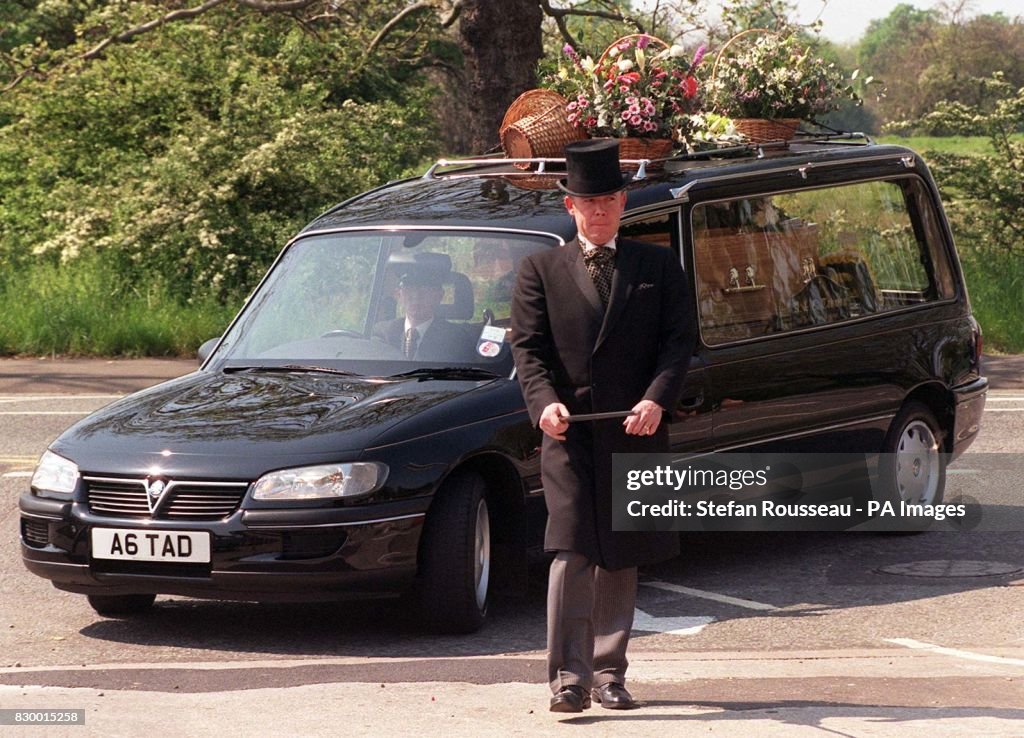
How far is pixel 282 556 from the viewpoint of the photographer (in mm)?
6668

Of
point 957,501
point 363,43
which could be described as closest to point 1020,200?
point 363,43

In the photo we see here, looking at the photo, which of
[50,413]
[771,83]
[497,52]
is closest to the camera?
[771,83]

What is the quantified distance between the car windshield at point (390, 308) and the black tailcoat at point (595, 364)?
172 centimetres

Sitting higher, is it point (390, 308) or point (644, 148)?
point (644, 148)

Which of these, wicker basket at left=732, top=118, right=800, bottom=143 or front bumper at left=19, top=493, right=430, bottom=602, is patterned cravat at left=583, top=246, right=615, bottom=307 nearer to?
front bumper at left=19, top=493, right=430, bottom=602

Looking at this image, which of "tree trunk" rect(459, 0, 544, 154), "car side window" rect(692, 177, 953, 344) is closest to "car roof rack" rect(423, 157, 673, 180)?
"car side window" rect(692, 177, 953, 344)

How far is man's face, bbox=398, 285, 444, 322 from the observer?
7879 mm

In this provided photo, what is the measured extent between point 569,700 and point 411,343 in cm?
266

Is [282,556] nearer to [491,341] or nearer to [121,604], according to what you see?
[121,604]

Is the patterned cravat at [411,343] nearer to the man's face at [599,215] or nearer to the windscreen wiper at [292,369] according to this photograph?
the windscreen wiper at [292,369]

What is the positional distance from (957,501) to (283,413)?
4786 millimetres

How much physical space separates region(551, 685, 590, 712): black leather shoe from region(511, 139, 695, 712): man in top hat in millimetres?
103

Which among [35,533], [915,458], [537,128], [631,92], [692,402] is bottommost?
[915,458]

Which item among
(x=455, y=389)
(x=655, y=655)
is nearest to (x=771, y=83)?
(x=455, y=389)
